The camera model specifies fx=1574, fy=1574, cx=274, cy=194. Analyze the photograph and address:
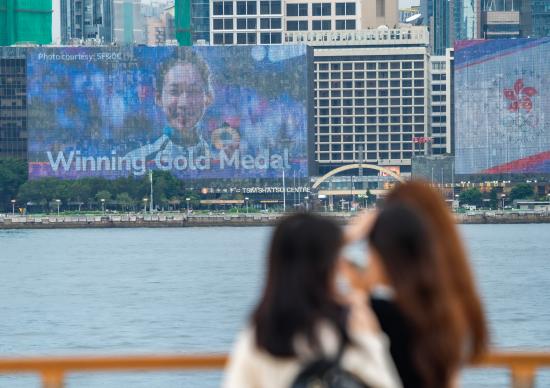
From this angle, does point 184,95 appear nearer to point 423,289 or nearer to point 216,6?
point 216,6

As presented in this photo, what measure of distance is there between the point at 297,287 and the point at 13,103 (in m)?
174

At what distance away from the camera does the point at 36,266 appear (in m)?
85.9

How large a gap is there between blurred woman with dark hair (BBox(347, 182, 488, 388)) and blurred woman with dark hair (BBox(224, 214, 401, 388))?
0.12m

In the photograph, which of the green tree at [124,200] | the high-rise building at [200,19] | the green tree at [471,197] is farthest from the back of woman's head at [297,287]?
the high-rise building at [200,19]

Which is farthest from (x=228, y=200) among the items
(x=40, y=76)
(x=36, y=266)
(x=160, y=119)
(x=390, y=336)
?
(x=390, y=336)

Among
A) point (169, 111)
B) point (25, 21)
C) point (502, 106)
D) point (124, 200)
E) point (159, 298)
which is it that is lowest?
point (124, 200)

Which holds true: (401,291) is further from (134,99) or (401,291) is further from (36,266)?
(134,99)

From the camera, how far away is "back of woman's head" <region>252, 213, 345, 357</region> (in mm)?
4676

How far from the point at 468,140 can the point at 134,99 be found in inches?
1529

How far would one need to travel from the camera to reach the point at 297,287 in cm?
469

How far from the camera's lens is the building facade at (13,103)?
17388 centimetres

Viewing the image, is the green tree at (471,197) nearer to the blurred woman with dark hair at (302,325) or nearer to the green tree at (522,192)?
the green tree at (522,192)

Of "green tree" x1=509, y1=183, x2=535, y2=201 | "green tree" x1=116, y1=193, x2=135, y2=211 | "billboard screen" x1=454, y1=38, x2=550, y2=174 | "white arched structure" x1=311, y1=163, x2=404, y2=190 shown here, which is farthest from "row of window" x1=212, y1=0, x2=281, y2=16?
"green tree" x1=509, y1=183, x2=535, y2=201

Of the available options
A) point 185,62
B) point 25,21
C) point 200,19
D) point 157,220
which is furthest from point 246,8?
point 157,220
